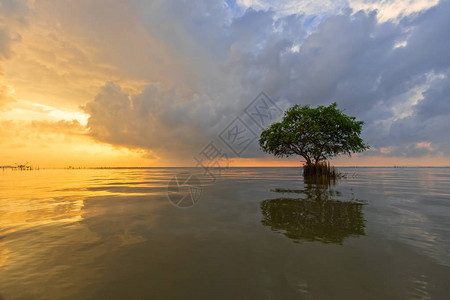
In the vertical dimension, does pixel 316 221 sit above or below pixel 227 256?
above

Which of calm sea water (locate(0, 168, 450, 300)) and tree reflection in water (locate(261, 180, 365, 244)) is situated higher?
tree reflection in water (locate(261, 180, 365, 244))

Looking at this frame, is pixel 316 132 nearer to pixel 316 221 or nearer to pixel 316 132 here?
pixel 316 132

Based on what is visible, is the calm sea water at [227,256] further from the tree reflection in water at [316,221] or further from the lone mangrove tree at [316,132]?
the lone mangrove tree at [316,132]

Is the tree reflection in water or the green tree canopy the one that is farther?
the green tree canopy

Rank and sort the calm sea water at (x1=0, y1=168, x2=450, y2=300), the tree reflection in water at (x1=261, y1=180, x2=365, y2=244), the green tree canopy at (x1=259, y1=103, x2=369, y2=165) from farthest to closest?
1. the green tree canopy at (x1=259, y1=103, x2=369, y2=165)
2. the tree reflection in water at (x1=261, y1=180, x2=365, y2=244)
3. the calm sea water at (x1=0, y1=168, x2=450, y2=300)

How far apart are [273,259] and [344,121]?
1204 inches

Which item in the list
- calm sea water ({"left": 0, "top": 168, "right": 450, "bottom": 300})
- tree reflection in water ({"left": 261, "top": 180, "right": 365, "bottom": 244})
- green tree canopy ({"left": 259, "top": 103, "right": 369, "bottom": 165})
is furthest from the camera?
green tree canopy ({"left": 259, "top": 103, "right": 369, "bottom": 165})

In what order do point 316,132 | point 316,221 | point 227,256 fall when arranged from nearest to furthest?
point 227,256
point 316,221
point 316,132

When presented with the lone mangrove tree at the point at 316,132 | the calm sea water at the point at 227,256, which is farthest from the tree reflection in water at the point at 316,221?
the lone mangrove tree at the point at 316,132

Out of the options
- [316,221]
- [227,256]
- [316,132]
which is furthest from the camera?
[316,132]

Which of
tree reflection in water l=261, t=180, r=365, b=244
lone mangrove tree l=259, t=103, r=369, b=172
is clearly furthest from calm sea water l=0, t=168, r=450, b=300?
lone mangrove tree l=259, t=103, r=369, b=172

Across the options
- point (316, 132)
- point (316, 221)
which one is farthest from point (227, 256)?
point (316, 132)

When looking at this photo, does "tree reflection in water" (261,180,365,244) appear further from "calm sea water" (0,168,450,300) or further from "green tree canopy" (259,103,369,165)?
"green tree canopy" (259,103,369,165)

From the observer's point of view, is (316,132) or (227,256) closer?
(227,256)
